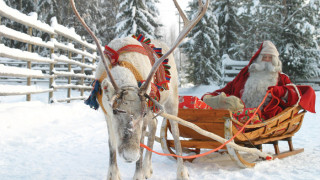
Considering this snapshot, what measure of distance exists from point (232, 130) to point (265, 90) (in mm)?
1828

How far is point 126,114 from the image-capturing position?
233 centimetres

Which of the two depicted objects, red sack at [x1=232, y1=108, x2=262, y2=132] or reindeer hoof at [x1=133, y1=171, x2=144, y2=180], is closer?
reindeer hoof at [x1=133, y1=171, x2=144, y2=180]

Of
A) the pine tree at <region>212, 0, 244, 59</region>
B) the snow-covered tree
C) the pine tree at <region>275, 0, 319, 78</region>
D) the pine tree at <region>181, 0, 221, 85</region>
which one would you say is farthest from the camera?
the pine tree at <region>212, 0, 244, 59</region>

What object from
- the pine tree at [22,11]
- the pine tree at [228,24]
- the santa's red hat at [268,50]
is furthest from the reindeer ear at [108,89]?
the pine tree at [22,11]

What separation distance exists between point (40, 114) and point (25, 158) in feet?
8.20

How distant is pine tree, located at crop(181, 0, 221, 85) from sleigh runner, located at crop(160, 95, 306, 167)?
16.7m

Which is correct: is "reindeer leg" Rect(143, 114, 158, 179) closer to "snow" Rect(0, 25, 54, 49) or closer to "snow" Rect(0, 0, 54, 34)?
"snow" Rect(0, 25, 54, 49)

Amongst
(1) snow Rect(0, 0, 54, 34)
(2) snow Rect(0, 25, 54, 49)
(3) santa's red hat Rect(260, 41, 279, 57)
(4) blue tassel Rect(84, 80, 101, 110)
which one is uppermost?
(1) snow Rect(0, 0, 54, 34)

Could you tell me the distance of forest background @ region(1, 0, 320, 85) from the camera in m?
15.1

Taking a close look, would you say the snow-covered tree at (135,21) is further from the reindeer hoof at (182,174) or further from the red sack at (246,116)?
the reindeer hoof at (182,174)

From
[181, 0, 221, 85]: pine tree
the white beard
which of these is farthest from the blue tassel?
[181, 0, 221, 85]: pine tree

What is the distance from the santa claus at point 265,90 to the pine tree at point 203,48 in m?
15.6

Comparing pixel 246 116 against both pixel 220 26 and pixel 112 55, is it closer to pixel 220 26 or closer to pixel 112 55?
pixel 112 55

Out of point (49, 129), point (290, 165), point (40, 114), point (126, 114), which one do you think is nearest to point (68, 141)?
point (49, 129)
